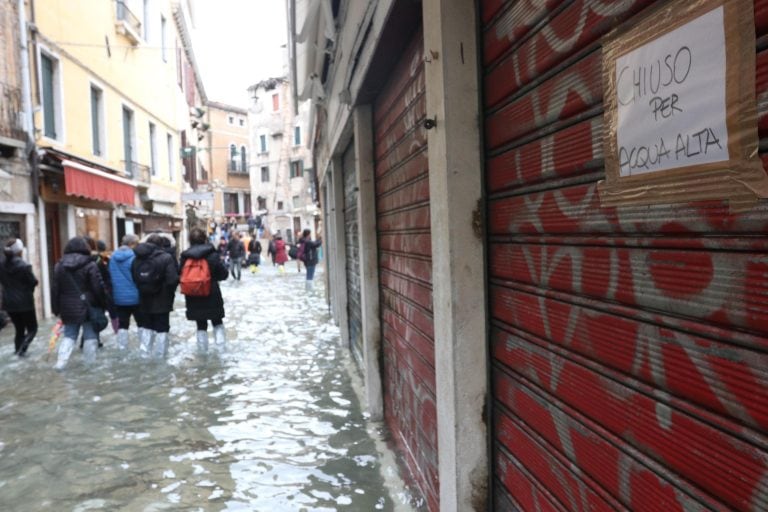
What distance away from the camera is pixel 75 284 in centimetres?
693

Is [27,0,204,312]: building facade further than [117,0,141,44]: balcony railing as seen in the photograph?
No

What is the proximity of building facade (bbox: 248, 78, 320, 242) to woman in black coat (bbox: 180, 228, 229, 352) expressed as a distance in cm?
3648

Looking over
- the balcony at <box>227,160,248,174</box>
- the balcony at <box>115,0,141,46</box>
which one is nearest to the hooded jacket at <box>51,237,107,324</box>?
the balcony at <box>115,0,141,46</box>

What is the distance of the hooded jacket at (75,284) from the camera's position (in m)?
6.87

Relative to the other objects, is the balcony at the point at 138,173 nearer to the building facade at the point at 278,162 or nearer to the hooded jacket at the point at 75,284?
the hooded jacket at the point at 75,284

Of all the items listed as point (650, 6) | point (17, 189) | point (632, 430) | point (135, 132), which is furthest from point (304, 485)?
point (135, 132)

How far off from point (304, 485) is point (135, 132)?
16119 mm

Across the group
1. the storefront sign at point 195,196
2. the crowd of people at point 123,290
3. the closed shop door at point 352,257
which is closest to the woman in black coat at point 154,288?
the crowd of people at point 123,290

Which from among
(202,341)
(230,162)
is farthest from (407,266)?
(230,162)

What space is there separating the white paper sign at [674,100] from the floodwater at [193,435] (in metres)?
2.67

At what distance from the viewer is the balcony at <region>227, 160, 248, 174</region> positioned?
5214 centimetres

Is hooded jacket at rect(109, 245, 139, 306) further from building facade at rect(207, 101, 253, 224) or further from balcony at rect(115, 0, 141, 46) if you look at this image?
building facade at rect(207, 101, 253, 224)

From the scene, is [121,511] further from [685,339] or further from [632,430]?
[685,339]

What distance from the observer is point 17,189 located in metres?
10.7
